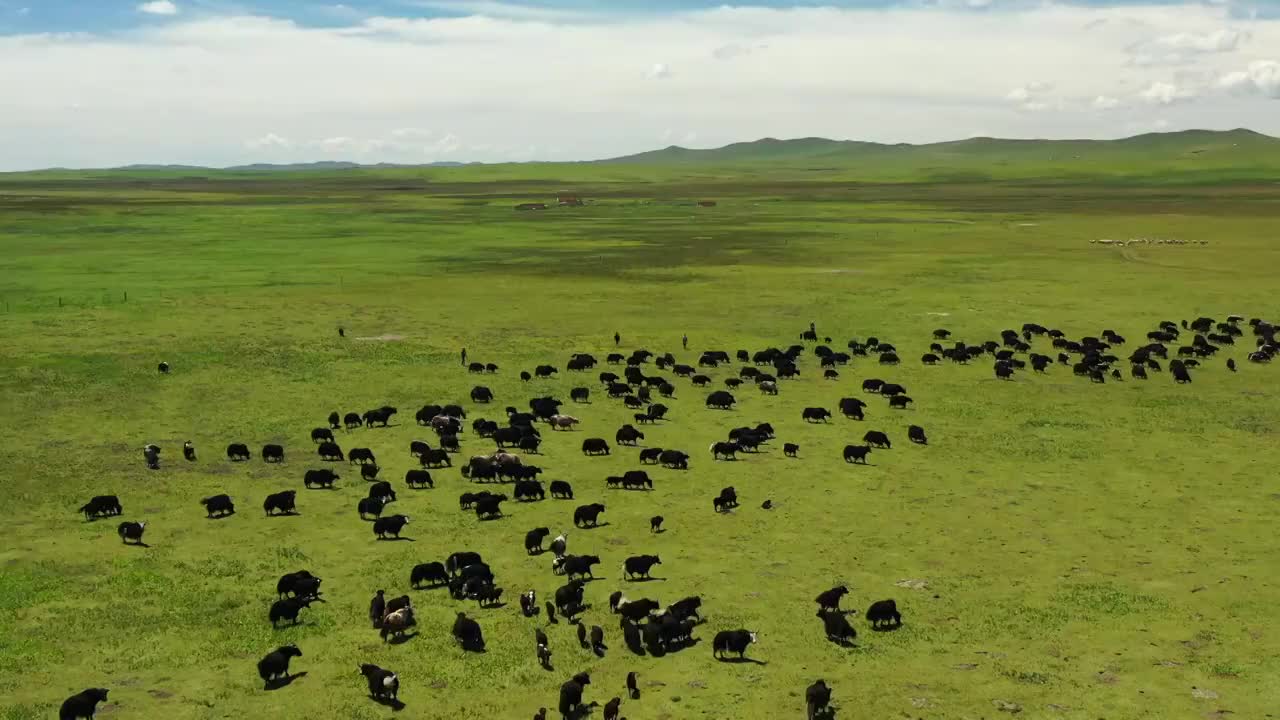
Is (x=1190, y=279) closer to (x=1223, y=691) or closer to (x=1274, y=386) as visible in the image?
(x=1274, y=386)

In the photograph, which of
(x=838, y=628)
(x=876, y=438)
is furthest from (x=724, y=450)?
(x=838, y=628)

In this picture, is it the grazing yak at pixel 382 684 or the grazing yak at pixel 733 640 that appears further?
the grazing yak at pixel 733 640

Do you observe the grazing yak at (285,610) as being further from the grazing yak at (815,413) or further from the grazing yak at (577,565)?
the grazing yak at (815,413)

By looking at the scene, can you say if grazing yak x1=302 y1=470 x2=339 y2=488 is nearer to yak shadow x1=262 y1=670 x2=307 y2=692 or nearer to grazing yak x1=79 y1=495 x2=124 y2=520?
grazing yak x1=79 y1=495 x2=124 y2=520

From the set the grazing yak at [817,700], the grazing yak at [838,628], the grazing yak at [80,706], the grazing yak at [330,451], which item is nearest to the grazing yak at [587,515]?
the grazing yak at [838,628]

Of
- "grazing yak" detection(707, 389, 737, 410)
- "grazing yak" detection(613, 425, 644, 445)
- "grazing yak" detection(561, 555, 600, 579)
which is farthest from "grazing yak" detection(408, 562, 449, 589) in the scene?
"grazing yak" detection(707, 389, 737, 410)

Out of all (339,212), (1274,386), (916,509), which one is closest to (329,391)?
(916,509)

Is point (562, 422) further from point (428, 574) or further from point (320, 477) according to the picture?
point (428, 574)
